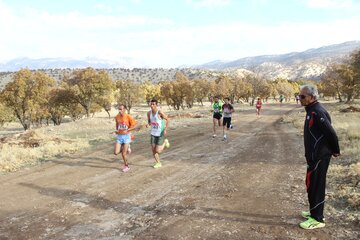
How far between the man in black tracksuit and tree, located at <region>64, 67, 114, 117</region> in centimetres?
5685

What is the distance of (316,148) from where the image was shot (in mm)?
6117

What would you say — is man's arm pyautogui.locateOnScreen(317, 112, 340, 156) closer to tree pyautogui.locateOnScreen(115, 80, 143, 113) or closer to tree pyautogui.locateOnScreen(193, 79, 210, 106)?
tree pyautogui.locateOnScreen(115, 80, 143, 113)

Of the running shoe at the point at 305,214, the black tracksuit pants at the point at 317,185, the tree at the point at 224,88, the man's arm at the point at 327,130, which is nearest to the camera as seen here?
the man's arm at the point at 327,130

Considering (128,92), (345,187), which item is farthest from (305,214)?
(128,92)

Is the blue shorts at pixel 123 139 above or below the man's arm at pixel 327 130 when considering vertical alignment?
below

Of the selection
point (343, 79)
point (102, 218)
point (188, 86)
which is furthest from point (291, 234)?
point (188, 86)

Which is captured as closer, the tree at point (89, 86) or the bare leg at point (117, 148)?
the bare leg at point (117, 148)

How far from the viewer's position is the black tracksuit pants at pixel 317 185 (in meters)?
6.12

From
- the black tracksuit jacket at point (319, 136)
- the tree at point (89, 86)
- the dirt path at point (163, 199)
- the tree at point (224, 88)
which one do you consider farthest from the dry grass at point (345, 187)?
the tree at point (224, 88)

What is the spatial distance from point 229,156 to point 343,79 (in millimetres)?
60378

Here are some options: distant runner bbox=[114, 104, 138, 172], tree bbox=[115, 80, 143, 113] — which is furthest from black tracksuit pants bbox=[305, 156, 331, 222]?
tree bbox=[115, 80, 143, 113]

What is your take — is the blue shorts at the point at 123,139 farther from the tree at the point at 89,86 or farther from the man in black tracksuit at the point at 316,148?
the tree at the point at 89,86

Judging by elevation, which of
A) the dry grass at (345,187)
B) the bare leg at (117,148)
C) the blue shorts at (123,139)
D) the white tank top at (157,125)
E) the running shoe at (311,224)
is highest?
the white tank top at (157,125)

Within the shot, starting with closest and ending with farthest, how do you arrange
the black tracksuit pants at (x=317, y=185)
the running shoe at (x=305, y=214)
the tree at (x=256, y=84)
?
the black tracksuit pants at (x=317, y=185)
the running shoe at (x=305, y=214)
the tree at (x=256, y=84)
